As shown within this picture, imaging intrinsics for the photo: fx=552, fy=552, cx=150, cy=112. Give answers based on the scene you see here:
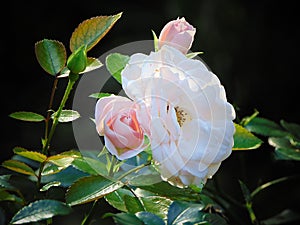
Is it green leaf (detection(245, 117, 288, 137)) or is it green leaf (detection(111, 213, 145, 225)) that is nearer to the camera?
green leaf (detection(111, 213, 145, 225))

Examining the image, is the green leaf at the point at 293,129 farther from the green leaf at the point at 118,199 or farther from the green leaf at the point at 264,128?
the green leaf at the point at 118,199

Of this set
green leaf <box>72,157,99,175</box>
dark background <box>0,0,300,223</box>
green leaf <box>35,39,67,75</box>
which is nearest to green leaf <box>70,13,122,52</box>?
green leaf <box>35,39,67,75</box>

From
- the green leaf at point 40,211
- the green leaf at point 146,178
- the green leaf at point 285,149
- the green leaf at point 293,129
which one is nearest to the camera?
the green leaf at point 40,211

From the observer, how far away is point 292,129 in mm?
933

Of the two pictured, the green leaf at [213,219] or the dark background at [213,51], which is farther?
the dark background at [213,51]

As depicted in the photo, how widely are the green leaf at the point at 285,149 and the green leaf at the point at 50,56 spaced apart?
1.24 feet

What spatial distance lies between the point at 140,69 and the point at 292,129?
0.48 metres

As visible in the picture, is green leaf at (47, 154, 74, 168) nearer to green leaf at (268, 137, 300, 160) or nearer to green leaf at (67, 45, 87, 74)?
green leaf at (67, 45, 87, 74)

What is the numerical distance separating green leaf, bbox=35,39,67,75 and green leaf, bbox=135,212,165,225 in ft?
0.63

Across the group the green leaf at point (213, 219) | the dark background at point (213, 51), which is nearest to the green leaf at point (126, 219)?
the green leaf at point (213, 219)

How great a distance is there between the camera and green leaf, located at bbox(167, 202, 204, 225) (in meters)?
0.55

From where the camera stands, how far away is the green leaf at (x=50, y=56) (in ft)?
2.03

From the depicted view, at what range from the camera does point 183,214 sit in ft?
1.86

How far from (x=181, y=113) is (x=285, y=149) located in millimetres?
364
